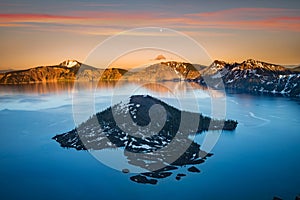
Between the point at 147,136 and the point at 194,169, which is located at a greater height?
the point at 147,136

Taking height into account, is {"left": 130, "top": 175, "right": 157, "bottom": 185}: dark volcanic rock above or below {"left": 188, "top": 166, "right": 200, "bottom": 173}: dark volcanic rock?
below

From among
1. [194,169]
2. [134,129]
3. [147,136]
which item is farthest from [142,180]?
[134,129]

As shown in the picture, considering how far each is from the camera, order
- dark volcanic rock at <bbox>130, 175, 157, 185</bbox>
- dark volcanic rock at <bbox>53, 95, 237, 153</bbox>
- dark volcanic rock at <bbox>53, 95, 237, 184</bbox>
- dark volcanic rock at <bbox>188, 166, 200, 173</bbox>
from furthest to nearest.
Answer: dark volcanic rock at <bbox>53, 95, 237, 153</bbox> < dark volcanic rock at <bbox>53, 95, 237, 184</bbox> < dark volcanic rock at <bbox>188, 166, 200, 173</bbox> < dark volcanic rock at <bbox>130, 175, 157, 185</bbox>

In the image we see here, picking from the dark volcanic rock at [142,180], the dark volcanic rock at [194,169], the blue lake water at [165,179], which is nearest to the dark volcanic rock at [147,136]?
the dark volcanic rock at [142,180]

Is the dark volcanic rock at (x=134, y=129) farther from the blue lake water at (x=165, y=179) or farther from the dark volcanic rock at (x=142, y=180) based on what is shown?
the dark volcanic rock at (x=142, y=180)

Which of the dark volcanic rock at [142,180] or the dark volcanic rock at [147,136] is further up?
the dark volcanic rock at [147,136]

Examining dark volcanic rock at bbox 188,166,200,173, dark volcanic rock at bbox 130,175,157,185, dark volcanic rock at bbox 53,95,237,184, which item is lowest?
dark volcanic rock at bbox 130,175,157,185

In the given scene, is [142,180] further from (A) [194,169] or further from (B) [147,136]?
(B) [147,136]

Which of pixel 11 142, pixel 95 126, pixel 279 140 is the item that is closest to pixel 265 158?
pixel 279 140

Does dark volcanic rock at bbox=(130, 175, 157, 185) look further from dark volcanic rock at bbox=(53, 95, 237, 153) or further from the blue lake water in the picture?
dark volcanic rock at bbox=(53, 95, 237, 153)

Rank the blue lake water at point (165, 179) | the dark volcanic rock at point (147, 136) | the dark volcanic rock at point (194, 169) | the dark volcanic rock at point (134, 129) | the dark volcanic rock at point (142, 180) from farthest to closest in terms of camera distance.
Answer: the dark volcanic rock at point (134, 129), the dark volcanic rock at point (147, 136), the dark volcanic rock at point (194, 169), the dark volcanic rock at point (142, 180), the blue lake water at point (165, 179)

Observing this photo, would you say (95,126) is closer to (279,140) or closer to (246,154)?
(246,154)

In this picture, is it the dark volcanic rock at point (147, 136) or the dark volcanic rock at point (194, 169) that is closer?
the dark volcanic rock at point (194, 169)

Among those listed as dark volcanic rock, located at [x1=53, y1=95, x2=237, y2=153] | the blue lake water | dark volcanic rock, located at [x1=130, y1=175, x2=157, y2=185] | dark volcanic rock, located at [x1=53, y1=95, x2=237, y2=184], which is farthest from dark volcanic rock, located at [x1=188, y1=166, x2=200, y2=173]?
dark volcanic rock, located at [x1=53, y1=95, x2=237, y2=153]
